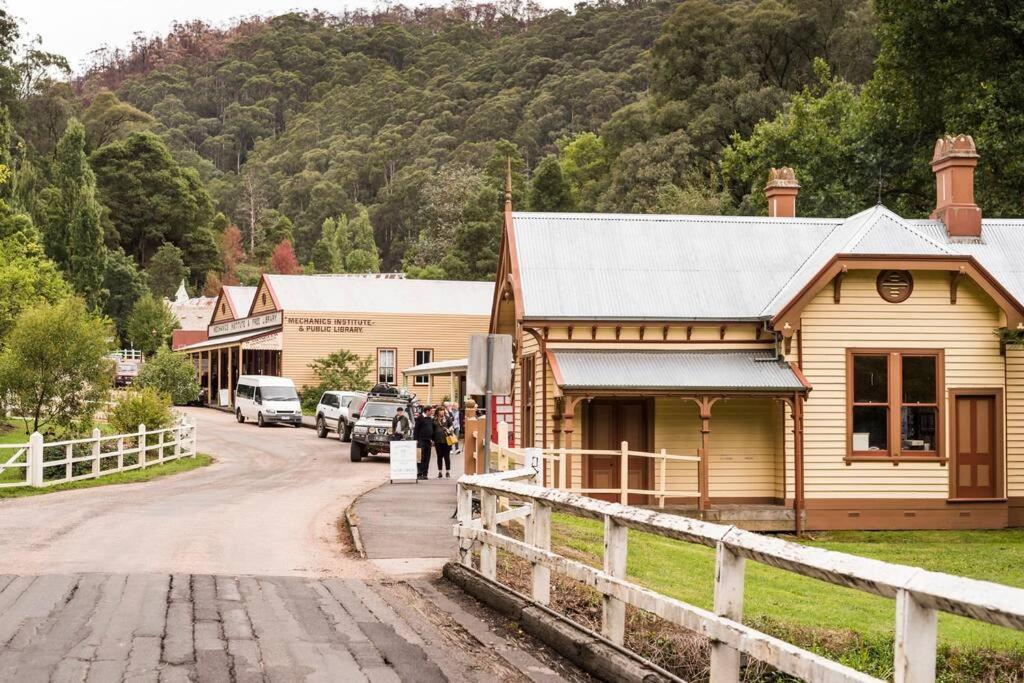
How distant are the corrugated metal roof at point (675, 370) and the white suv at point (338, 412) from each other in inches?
748

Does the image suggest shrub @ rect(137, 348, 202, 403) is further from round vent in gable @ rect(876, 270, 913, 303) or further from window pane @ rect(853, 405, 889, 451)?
round vent in gable @ rect(876, 270, 913, 303)

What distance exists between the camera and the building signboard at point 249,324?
200 ft

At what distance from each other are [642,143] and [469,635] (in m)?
74.1

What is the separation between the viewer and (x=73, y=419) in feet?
111

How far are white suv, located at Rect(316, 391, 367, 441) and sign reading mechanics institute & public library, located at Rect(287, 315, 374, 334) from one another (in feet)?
43.8

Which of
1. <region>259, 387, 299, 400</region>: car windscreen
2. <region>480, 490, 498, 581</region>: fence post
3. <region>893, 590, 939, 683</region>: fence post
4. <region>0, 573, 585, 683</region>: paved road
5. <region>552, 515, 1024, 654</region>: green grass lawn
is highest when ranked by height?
<region>259, 387, 299, 400</region>: car windscreen

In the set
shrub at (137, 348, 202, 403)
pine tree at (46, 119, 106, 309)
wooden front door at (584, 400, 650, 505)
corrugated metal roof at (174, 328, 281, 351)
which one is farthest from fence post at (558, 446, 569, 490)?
pine tree at (46, 119, 106, 309)

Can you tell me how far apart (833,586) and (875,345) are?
7.72 meters

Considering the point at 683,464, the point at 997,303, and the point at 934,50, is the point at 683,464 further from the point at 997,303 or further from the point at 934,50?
the point at 934,50

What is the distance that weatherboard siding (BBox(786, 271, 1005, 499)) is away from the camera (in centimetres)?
2533

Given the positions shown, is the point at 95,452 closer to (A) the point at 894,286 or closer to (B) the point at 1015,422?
(A) the point at 894,286

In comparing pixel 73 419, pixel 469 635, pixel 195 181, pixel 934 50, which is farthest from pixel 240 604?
pixel 195 181

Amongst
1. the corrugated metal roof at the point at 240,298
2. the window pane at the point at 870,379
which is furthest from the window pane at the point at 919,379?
the corrugated metal roof at the point at 240,298

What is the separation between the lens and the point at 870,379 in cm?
2558
